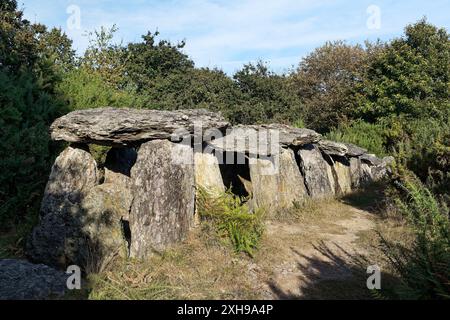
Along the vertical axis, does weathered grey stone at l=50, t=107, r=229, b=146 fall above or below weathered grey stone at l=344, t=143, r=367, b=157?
above

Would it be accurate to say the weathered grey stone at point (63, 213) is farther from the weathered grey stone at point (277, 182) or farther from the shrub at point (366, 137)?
the shrub at point (366, 137)

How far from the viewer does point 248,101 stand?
947 inches

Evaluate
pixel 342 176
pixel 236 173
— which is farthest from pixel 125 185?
pixel 342 176

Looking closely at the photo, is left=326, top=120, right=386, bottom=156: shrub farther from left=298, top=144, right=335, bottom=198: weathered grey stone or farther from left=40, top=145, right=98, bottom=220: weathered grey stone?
left=40, top=145, right=98, bottom=220: weathered grey stone

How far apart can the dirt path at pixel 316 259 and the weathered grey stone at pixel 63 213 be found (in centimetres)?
325

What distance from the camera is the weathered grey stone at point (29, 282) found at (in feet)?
17.1

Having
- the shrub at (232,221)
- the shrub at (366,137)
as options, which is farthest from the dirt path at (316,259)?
the shrub at (366,137)

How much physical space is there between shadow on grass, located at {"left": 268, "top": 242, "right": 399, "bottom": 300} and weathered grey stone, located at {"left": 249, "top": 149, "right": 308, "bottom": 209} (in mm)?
2553

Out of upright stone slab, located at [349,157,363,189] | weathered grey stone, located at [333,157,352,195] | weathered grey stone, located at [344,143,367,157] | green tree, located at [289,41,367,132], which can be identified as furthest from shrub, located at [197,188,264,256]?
green tree, located at [289,41,367,132]

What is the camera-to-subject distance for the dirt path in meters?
5.80

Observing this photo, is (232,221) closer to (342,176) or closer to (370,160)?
(342,176)

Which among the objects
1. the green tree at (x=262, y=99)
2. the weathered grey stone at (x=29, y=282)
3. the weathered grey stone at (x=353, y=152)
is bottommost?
the weathered grey stone at (x=29, y=282)

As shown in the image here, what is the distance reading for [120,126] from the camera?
7.35m

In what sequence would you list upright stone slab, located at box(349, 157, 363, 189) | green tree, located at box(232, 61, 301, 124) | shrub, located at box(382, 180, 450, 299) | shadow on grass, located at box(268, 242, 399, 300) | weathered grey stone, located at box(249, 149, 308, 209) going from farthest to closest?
green tree, located at box(232, 61, 301, 124)
upright stone slab, located at box(349, 157, 363, 189)
weathered grey stone, located at box(249, 149, 308, 209)
shadow on grass, located at box(268, 242, 399, 300)
shrub, located at box(382, 180, 450, 299)
